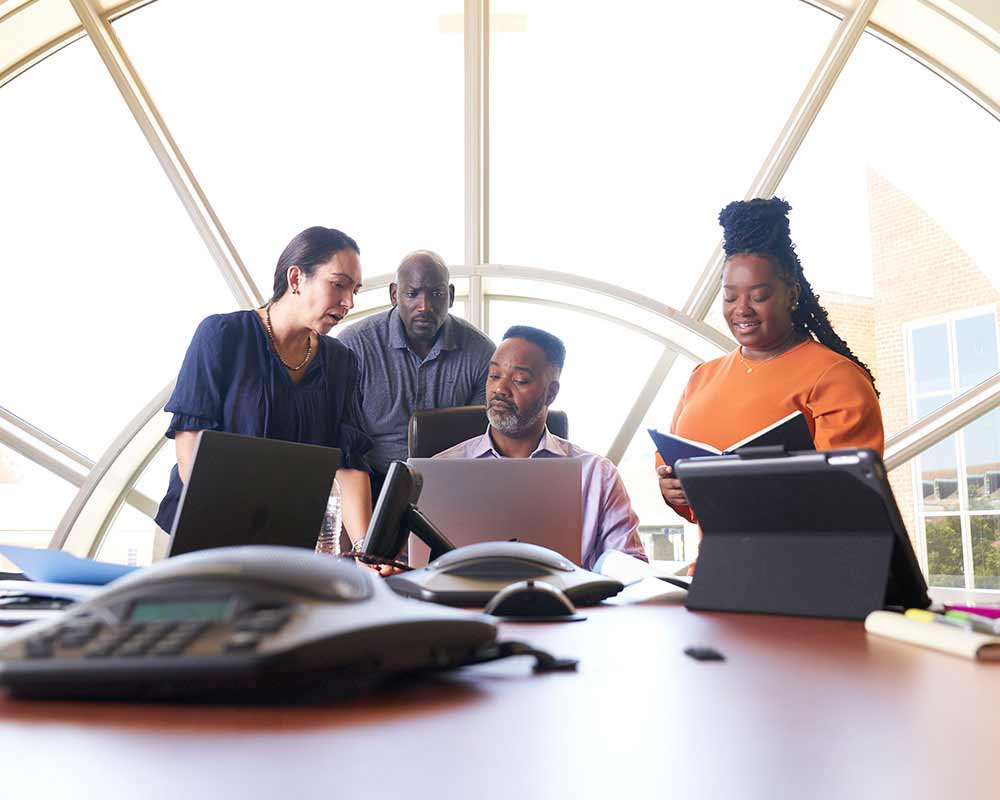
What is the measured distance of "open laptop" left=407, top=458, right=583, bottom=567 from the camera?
6.27 feet

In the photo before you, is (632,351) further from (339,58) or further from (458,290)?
(339,58)

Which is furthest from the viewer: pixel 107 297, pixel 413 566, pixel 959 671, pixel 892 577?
pixel 107 297

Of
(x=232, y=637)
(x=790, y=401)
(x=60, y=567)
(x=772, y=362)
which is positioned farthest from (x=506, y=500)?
(x=232, y=637)

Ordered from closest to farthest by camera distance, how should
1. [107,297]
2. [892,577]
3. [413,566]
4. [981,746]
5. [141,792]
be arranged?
1. [141,792]
2. [981,746]
3. [892,577]
4. [413,566]
5. [107,297]

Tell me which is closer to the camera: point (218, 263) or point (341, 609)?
point (341, 609)

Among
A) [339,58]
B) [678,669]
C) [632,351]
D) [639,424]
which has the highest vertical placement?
[339,58]

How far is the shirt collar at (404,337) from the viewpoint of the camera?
417 cm

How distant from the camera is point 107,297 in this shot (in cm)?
769

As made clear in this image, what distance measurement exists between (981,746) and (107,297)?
8.08m

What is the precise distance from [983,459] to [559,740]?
6.66m

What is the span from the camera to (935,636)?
2.89ft

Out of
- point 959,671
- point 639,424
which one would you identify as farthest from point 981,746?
point 639,424

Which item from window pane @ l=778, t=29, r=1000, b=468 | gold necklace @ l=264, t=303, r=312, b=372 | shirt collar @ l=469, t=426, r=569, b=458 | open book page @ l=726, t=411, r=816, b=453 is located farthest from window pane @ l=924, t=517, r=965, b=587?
open book page @ l=726, t=411, r=816, b=453

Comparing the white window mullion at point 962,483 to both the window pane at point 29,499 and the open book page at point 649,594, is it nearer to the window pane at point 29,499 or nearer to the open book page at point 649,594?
the open book page at point 649,594
